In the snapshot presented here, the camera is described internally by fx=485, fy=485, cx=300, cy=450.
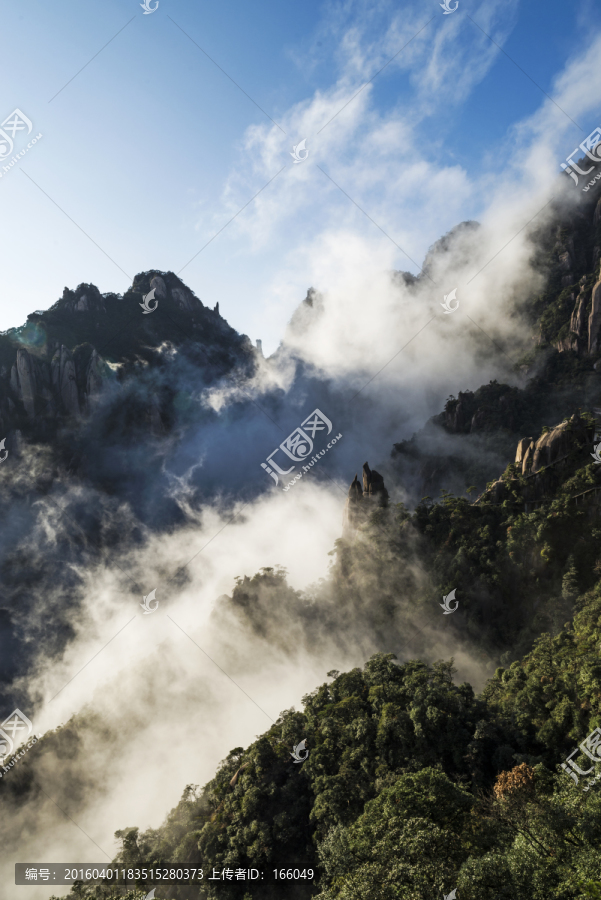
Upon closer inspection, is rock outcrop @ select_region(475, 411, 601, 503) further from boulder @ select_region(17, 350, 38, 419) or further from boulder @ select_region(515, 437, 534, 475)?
boulder @ select_region(17, 350, 38, 419)

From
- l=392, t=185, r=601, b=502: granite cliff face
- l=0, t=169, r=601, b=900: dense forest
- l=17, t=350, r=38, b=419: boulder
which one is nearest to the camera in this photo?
l=0, t=169, r=601, b=900: dense forest

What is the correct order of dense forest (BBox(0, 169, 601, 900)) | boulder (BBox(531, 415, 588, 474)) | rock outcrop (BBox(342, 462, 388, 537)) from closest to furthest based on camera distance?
dense forest (BBox(0, 169, 601, 900)) → boulder (BBox(531, 415, 588, 474)) → rock outcrop (BBox(342, 462, 388, 537))

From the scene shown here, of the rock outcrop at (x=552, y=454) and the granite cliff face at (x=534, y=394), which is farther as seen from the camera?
the granite cliff face at (x=534, y=394)

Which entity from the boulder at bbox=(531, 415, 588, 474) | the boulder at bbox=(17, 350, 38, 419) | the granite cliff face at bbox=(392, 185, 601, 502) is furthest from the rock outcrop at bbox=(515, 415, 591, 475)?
the boulder at bbox=(17, 350, 38, 419)

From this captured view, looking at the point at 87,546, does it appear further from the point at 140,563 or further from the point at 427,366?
the point at 427,366

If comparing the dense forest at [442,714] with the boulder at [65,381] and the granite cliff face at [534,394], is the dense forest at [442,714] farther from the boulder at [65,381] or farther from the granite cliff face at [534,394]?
the boulder at [65,381]

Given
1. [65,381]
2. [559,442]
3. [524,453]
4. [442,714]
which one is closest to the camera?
[442,714]

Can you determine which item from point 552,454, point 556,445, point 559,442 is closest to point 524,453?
point 552,454

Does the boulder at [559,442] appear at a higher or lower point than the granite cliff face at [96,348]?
lower

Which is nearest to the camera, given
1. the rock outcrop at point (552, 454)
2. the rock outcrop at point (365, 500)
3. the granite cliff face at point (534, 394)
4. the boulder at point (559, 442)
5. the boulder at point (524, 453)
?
the rock outcrop at point (552, 454)

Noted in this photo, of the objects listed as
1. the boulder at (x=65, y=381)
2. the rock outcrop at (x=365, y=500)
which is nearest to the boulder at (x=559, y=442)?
the rock outcrop at (x=365, y=500)

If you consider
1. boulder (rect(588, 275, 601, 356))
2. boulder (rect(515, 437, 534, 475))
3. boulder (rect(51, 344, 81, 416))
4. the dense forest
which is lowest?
the dense forest

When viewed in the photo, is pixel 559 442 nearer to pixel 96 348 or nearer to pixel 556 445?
pixel 556 445

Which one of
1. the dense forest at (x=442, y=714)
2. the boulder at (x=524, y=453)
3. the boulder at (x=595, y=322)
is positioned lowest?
the dense forest at (x=442, y=714)
